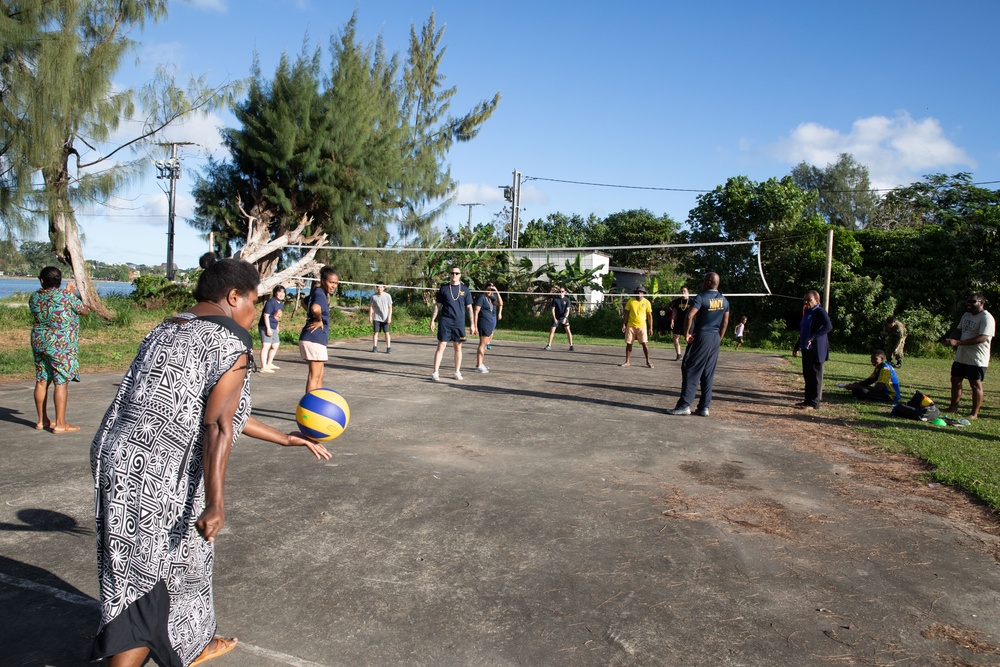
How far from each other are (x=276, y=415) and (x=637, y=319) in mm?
9036

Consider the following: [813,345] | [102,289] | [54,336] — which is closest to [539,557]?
[54,336]

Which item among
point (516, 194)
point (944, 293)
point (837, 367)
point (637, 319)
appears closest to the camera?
point (637, 319)

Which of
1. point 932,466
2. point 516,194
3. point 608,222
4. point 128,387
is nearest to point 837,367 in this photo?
point 932,466

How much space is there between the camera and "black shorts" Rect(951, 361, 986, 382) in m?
9.18

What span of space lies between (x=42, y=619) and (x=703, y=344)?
7.78 metres

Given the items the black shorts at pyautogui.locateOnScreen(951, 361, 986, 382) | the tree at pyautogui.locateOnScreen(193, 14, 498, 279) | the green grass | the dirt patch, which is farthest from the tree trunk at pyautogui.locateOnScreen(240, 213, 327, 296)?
the dirt patch

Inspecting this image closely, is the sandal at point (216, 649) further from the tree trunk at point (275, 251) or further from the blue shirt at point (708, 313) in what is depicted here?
the tree trunk at point (275, 251)

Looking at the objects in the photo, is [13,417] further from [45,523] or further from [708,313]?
[708,313]

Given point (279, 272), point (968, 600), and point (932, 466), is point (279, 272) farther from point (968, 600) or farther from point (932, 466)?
point (968, 600)

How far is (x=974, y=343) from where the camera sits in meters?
9.15

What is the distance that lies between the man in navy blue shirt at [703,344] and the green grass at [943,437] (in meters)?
1.96

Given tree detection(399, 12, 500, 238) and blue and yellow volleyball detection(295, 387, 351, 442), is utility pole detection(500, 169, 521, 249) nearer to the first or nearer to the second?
tree detection(399, 12, 500, 238)

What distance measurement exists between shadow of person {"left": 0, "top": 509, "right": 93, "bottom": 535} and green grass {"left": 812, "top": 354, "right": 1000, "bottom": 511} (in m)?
6.85

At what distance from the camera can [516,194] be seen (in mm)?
32938
